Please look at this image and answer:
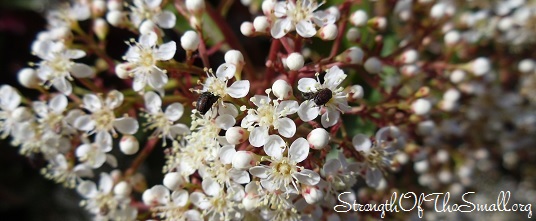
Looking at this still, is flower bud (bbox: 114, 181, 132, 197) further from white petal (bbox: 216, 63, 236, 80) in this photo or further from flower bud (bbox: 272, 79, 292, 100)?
flower bud (bbox: 272, 79, 292, 100)

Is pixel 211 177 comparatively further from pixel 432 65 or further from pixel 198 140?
pixel 432 65

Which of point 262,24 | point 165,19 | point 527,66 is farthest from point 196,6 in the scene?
point 527,66

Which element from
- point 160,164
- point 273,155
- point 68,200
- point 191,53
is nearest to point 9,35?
point 68,200

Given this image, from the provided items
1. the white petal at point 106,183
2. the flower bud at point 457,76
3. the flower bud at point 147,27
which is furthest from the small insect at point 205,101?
the flower bud at point 457,76

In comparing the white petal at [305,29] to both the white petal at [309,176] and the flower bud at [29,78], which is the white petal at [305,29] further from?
the flower bud at [29,78]

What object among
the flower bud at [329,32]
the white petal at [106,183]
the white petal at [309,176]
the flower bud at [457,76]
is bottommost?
the white petal at [309,176]

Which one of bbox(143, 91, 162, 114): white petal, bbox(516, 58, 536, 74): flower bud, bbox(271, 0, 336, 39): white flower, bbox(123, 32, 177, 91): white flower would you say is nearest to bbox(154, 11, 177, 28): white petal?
bbox(123, 32, 177, 91): white flower
